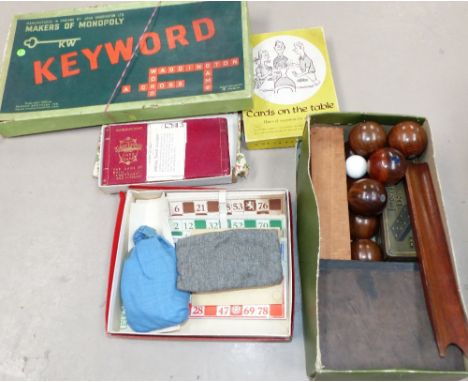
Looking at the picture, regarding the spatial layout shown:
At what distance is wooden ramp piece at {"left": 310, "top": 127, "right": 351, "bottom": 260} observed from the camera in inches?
27.0

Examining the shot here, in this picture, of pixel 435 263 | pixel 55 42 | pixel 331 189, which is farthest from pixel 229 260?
pixel 55 42

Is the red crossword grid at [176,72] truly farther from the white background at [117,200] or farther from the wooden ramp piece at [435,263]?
the wooden ramp piece at [435,263]

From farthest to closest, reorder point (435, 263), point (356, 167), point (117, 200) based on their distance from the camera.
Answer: point (117, 200) < point (356, 167) < point (435, 263)

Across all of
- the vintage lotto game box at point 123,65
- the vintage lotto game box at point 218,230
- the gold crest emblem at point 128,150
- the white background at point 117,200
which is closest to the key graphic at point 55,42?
the vintage lotto game box at point 123,65

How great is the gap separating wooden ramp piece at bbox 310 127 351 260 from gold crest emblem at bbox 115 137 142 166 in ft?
1.16

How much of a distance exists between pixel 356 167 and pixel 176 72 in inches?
16.5

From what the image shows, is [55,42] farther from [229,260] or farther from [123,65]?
[229,260]

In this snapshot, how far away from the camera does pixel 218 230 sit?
32.7 inches

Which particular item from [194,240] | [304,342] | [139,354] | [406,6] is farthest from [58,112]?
[406,6]

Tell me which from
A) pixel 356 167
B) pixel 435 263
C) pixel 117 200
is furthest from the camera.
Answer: pixel 117 200

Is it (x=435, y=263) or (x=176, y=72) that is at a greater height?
(x=176, y=72)

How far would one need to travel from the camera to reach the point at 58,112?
880mm

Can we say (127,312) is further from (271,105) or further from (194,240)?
(271,105)

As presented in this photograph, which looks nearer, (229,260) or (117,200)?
(229,260)
